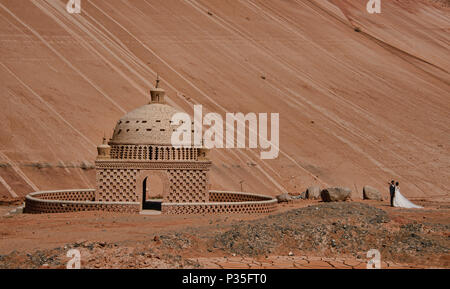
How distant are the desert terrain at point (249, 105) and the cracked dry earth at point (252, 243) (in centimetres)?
7

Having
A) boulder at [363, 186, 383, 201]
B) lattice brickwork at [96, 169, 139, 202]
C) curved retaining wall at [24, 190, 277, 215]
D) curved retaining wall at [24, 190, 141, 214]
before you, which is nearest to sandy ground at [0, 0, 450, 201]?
boulder at [363, 186, 383, 201]

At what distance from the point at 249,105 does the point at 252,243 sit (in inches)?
1153

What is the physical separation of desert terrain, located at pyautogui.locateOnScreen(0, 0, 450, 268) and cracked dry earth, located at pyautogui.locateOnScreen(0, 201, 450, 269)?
0.07 metres

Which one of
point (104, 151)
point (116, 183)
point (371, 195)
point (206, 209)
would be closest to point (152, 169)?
point (116, 183)

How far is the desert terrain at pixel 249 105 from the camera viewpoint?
45.1 ft

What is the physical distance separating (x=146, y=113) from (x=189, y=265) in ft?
46.5

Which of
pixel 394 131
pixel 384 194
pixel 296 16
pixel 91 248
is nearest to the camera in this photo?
pixel 91 248

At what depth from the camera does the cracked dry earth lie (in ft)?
33.7

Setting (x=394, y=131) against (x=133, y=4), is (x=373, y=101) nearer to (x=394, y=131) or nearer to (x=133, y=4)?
(x=394, y=131)

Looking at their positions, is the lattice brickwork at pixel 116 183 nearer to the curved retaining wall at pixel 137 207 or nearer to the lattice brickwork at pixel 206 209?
the curved retaining wall at pixel 137 207

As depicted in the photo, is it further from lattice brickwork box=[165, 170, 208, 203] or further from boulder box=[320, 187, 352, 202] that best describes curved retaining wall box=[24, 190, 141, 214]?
boulder box=[320, 187, 352, 202]

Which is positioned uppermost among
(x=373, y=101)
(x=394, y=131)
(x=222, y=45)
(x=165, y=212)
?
(x=222, y=45)

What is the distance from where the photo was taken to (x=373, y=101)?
45125mm

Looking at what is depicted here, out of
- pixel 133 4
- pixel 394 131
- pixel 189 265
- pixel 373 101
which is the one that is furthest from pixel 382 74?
pixel 189 265
